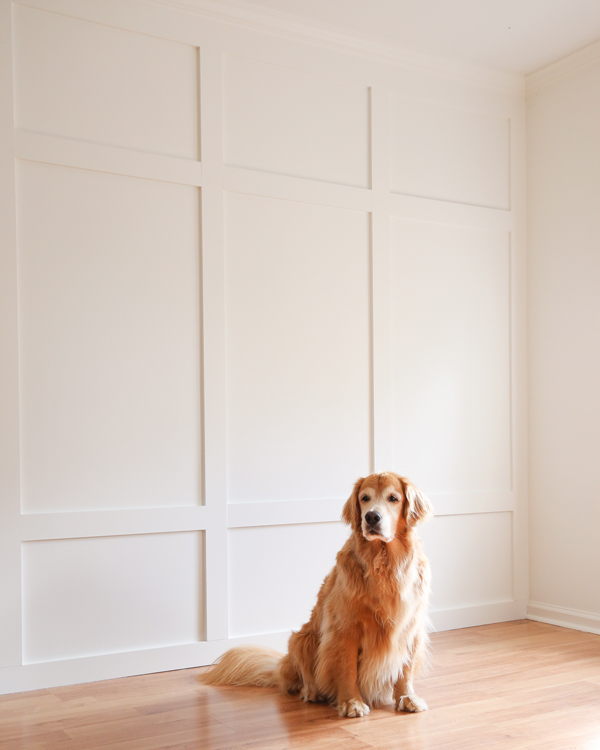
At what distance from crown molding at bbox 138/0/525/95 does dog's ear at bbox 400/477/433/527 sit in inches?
91.0

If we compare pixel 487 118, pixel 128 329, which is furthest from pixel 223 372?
pixel 487 118


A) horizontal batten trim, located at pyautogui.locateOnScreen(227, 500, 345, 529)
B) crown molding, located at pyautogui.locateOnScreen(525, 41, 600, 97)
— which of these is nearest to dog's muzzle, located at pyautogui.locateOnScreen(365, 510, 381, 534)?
horizontal batten trim, located at pyautogui.locateOnScreen(227, 500, 345, 529)

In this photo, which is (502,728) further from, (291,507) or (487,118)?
(487,118)

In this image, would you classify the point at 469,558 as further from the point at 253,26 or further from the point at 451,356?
the point at 253,26

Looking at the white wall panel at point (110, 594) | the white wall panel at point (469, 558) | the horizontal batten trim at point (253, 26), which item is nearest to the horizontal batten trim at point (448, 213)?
the horizontal batten trim at point (253, 26)

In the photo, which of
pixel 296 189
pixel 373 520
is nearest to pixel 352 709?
pixel 373 520

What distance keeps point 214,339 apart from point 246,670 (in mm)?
1422

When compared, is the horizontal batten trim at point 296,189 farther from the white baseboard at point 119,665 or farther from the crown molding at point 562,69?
the white baseboard at point 119,665

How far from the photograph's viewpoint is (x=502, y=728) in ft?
8.46

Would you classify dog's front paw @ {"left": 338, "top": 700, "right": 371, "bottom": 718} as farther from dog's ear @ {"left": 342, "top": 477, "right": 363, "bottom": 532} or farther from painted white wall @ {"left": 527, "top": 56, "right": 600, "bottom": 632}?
painted white wall @ {"left": 527, "top": 56, "right": 600, "bottom": 632}

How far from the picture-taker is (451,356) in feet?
13.6

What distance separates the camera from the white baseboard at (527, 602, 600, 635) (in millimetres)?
3922

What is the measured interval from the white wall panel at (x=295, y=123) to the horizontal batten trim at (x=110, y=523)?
1638 mm

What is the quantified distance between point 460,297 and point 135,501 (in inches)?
82.0
